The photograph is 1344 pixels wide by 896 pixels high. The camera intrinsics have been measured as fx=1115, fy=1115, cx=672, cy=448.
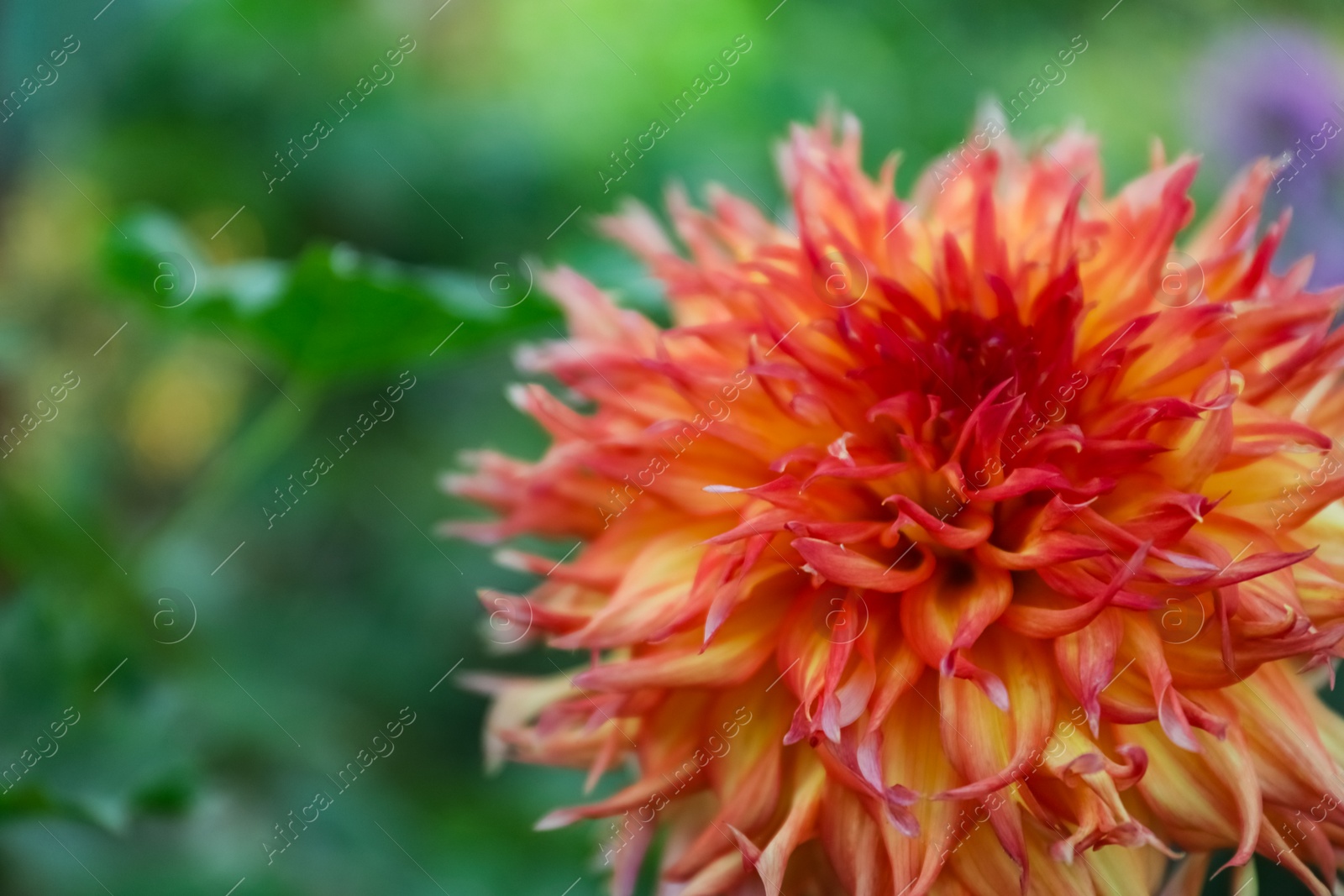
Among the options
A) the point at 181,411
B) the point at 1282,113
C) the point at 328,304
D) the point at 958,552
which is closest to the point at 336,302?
the point at 328,304

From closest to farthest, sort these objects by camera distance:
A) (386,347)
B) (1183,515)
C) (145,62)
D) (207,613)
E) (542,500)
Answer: (1183,515), (542,500), (386,347), (207,613), (145,62)

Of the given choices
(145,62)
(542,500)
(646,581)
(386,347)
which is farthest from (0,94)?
(646,581)

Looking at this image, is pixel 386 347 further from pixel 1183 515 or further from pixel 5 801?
pixel 1183 515

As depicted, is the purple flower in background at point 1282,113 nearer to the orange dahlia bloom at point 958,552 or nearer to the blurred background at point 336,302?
the blurred background at point 336,302

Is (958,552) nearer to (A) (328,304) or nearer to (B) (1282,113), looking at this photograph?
(A) (328,304)

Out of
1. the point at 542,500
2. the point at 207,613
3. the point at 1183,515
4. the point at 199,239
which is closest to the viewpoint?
the point at 1183,515

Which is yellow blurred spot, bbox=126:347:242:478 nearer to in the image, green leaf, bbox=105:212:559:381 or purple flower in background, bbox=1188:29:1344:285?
green leaf, bbox=105:212:559:381
